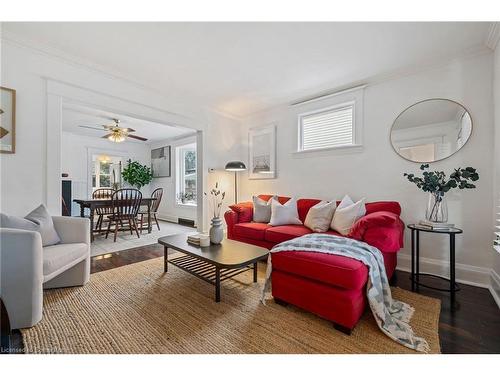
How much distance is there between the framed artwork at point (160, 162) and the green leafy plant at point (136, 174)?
0.23 meters

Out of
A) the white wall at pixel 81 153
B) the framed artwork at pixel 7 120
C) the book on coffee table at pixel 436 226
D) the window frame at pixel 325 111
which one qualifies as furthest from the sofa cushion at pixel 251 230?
the white wall at pixel 81 153

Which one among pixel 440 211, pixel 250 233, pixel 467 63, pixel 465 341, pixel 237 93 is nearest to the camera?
pixel 465 341

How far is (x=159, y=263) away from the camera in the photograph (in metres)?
2.86

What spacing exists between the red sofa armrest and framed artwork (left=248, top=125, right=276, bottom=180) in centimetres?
205

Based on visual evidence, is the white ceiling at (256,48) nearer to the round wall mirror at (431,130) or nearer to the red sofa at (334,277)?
the round wall mirror at (431,130)

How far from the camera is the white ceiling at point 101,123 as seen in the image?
14.0 feet

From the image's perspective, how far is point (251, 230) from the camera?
2988mm

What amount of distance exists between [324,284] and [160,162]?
20.4 ft

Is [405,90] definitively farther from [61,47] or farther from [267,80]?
[61,47]

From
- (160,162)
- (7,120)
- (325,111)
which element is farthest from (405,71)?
(160,162)

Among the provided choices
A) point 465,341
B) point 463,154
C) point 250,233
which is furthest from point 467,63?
point 250,233

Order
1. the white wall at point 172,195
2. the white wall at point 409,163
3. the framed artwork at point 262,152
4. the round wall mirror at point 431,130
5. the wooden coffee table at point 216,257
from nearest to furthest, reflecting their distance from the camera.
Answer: the wooden coffee table at point 216,257 → the white wall at point 409,163 → the round wall mirror at point 431,130 → the framed artwork at point 262,152 → the white wall at point 172,195

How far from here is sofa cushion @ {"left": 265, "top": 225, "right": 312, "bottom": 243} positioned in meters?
2.62

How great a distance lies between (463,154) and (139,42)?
11.5 feet
